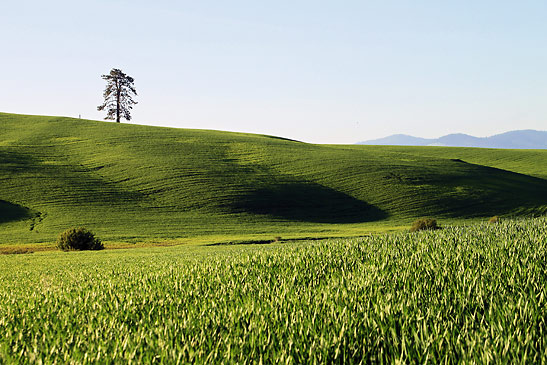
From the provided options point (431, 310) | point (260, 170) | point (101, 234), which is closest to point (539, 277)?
point (431, 310)

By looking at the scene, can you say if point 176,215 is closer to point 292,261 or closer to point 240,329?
point 292,261

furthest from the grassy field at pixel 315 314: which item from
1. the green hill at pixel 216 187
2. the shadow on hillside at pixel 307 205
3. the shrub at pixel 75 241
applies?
the shadow on hillside at pixel 307 205

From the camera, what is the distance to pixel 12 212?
59156mm

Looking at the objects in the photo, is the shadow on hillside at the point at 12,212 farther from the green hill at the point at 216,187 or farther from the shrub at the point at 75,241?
the shrub at the point at 75,241

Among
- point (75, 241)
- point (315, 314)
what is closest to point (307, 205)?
point (75, 241)

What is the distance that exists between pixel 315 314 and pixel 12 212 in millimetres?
63160

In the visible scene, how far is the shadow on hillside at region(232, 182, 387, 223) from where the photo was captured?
218 ft

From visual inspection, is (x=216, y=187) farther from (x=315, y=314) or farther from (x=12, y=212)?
(x=315, y=314)

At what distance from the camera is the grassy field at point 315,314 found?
3.44 meters

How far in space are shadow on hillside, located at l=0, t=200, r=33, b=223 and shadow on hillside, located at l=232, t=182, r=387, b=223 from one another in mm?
25171

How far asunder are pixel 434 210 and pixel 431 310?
69419 mm

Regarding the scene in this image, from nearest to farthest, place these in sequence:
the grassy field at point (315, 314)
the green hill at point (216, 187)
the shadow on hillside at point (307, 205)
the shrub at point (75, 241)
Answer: the grassy field at point (315, 314)
the shrub at point (75, 241)
the green hill at point (216, 187)
the shadow on hillside at point (307, 205)

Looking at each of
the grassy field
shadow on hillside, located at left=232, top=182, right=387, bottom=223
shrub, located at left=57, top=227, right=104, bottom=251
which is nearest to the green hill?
shadow on hillside, located at left=232, top=182, right=387, bottom=223

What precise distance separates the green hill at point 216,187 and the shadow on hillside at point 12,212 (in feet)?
0.68
